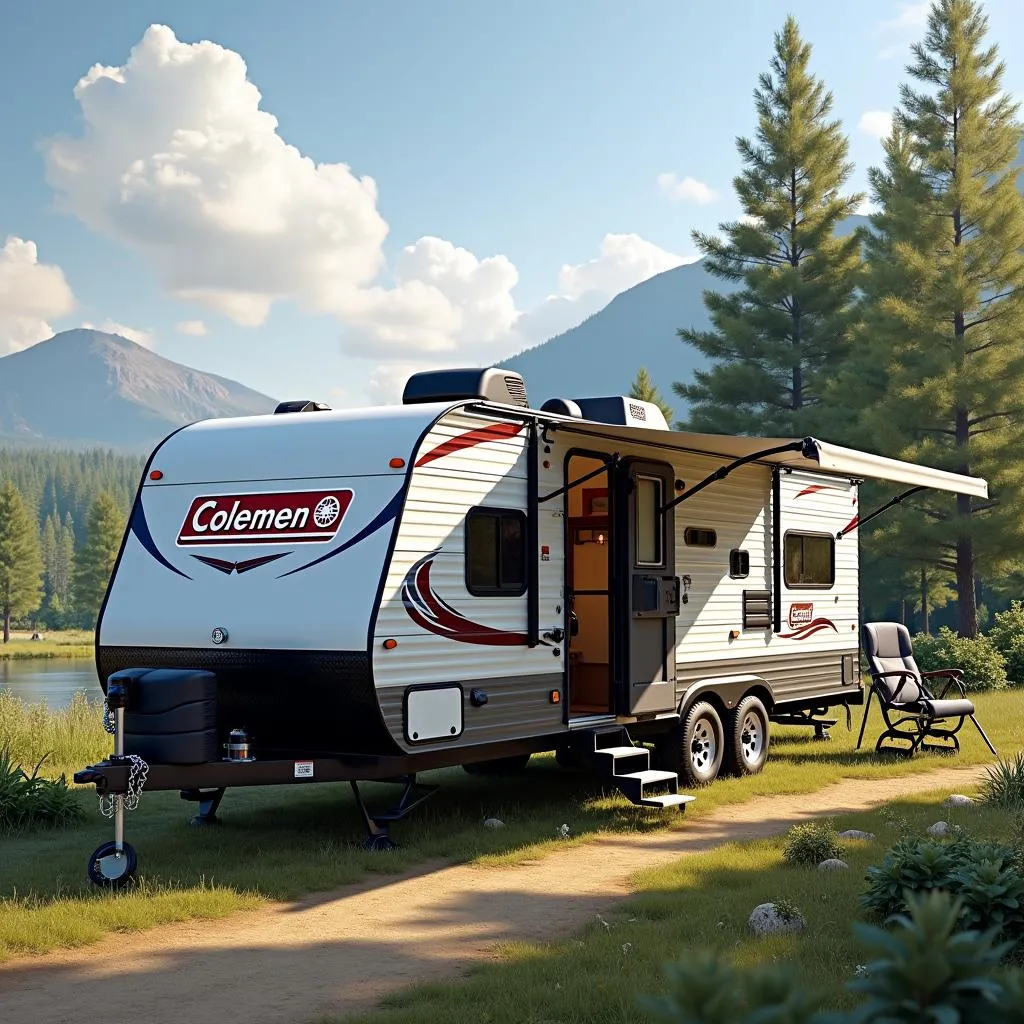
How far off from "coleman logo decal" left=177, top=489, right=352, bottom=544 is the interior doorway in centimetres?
281

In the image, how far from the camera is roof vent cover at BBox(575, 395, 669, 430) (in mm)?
10180

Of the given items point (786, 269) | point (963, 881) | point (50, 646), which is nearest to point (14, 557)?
point (50, 646)

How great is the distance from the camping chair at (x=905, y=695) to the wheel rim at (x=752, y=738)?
1391mm

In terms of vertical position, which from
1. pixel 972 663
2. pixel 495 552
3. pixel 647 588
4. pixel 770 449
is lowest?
pixel 972 663

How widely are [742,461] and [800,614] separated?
9.73 ft

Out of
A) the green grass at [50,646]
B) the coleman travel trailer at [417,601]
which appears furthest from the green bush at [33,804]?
the green grass at [50,646]

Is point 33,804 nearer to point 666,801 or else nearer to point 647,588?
point 666,801

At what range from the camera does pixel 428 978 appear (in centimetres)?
550

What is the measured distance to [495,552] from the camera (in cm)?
877

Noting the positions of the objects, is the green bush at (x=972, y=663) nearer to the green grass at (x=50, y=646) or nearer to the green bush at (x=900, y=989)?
the green bush at (x=900, y=989)

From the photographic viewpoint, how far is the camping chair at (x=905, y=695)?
12.2 meters

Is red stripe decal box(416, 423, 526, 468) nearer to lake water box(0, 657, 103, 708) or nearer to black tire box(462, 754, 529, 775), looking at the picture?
black tire box(462, 754, 529, 775)

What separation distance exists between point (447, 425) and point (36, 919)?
12.4 feet

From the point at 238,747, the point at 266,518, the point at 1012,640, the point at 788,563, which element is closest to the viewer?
the point at 238,747
